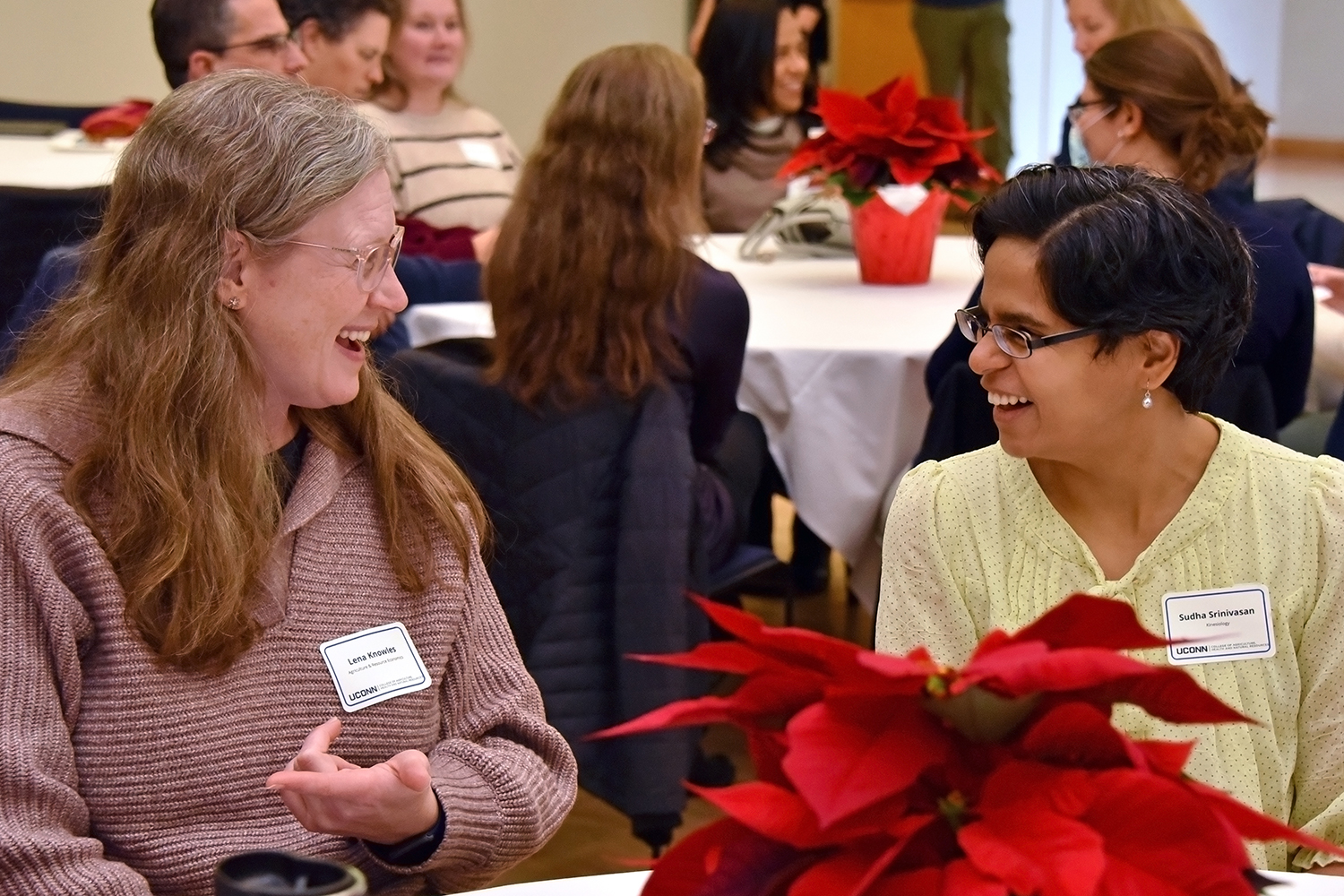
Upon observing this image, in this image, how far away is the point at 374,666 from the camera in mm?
1534

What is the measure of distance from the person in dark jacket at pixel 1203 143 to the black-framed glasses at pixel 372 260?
1530 millimetres

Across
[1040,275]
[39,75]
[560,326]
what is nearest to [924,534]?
[1040,275]

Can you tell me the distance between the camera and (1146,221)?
5.18ft

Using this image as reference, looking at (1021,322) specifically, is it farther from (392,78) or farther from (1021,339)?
(392,78)

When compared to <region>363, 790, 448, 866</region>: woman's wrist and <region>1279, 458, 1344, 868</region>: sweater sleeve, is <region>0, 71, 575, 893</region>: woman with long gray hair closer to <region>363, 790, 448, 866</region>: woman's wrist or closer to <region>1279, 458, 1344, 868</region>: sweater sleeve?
<region>363, 790, 448, 866</region>: woman's wrist

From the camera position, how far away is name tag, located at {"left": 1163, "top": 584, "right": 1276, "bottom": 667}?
1.61 m

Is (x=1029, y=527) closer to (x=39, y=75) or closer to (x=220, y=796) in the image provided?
(x=220, y=796)

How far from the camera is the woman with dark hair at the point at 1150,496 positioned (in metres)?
1.60

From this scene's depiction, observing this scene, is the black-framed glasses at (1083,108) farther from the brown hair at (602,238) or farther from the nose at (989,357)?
the nose at (989,357)

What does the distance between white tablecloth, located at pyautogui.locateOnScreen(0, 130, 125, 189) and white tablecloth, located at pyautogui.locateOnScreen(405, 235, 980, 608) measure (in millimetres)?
1650

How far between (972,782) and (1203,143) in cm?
248

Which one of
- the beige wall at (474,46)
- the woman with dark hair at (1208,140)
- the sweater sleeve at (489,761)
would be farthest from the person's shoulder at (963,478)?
the beige wall at (474,46)

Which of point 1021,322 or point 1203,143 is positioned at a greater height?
point 1021,322

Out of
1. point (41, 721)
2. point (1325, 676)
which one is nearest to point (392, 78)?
point (41, 721)
